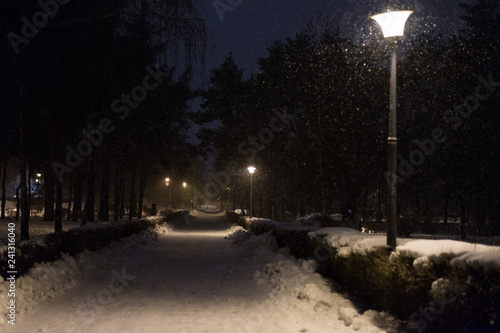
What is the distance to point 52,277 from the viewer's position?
1066 cm

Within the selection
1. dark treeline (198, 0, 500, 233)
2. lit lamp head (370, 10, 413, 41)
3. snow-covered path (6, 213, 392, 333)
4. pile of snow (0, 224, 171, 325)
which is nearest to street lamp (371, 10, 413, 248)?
lit lamp head (370, 10, 413, 41)

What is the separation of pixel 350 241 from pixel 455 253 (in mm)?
3430

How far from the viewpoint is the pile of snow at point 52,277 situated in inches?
346

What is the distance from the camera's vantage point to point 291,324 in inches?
321

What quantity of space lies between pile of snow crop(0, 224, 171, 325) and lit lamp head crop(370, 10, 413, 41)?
8109mm

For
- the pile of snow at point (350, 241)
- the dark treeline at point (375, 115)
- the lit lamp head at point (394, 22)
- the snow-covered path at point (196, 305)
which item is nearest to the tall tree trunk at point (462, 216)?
the dark treeline at point (375, 115)

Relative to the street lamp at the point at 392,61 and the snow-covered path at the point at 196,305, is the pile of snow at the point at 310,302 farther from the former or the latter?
the street lamp at the point at 392,61

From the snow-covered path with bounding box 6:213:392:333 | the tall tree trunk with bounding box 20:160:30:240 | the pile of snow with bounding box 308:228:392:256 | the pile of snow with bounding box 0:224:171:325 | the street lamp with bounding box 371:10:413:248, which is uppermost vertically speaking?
the street lamp with bounding box 371:10:413:248

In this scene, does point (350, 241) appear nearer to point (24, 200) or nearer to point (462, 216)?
point (24, 200)

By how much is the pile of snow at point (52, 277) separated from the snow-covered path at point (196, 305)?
0.73ft

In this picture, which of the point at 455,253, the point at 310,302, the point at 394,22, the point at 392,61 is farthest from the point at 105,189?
the point at 455,253

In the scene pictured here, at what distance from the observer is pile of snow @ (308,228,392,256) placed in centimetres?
904

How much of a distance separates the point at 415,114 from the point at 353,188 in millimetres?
12890

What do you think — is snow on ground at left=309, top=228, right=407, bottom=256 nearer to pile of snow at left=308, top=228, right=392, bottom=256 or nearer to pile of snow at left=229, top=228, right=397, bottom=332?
pile of snow at left=308, top=228, right=392, bottom=256
